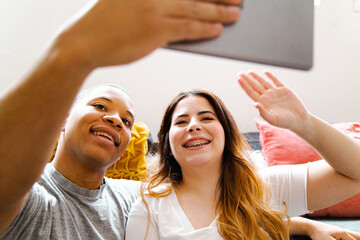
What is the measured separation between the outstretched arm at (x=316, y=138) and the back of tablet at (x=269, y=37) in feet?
0.63

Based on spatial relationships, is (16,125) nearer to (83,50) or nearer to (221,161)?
(83,50)

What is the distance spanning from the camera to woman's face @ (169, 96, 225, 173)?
3.01ft

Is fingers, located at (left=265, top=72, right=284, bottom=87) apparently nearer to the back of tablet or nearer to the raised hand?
the raised hand

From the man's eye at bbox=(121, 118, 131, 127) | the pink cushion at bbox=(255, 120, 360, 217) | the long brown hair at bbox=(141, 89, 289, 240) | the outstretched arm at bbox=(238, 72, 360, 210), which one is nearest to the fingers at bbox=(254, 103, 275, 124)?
the outstretched arm at bbox=(238, 72, 360, 210)

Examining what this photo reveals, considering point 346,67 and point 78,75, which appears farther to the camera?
point 346,67

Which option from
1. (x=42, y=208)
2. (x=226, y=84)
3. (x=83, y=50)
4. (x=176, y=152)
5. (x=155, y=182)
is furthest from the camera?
(x=226, y=84)

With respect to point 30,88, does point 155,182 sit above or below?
below

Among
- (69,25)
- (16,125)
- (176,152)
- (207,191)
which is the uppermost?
(69,25)

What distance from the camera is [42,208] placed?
28.1 inches

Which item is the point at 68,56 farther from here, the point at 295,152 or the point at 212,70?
the point at 212,70

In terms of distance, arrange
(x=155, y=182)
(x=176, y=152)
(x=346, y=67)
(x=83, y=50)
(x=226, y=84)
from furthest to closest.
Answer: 1. (x=346, y=67)
2. (x=226, y=84)
3. (x=155, y=182)
4. (x=176, y=152)
5. (x=83, y=50)

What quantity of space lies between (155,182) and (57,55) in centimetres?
80

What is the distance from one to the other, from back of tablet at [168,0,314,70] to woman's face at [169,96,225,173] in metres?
0.56

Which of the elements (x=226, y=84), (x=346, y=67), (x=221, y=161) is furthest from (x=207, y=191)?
(x=346, y=67)
